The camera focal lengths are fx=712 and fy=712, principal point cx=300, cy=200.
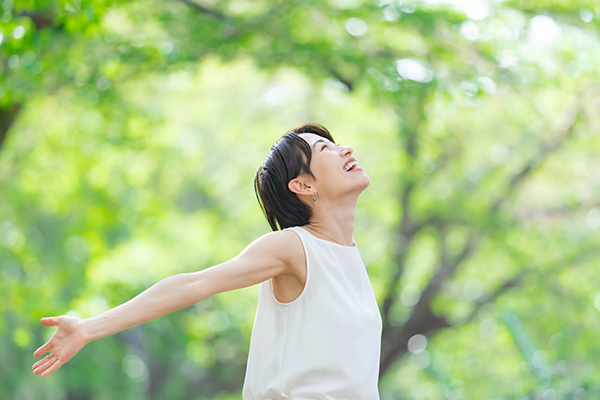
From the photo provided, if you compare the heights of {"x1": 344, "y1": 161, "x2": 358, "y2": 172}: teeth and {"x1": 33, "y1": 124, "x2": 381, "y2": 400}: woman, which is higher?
{"x1": 344, "y1": 161, "x2": 358, "y2": 172}: teeth

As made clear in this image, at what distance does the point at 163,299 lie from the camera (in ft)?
6.13

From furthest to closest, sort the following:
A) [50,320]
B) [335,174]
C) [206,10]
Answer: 1. [206,10]
2. [335,174]
3. [50,320]

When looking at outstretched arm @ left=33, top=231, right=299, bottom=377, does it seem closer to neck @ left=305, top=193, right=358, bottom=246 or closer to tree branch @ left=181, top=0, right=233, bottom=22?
neck @ left=305, top=193, right=358, bottom=246

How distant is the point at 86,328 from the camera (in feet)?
6.00

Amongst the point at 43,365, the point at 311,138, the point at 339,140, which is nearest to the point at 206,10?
the point at 339,140

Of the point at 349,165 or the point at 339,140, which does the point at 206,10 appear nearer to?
the point at 339,140

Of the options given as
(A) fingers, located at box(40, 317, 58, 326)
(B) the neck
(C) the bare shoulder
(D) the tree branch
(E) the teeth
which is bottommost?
(D) the tree branch

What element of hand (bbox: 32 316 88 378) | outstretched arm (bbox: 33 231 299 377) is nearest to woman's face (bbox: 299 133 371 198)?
outstretched arm (bbox: 33 231 299 377)

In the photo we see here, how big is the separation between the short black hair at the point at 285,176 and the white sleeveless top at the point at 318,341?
0.12 metres

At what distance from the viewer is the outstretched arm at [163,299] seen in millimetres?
1827

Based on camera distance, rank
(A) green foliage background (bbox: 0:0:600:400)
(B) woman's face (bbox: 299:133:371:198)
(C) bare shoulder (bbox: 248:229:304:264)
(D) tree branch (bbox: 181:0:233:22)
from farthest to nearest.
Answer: (D) tree branch (bbox: 181:0:233:22)
(A) green foliage background (bbox: 0:0:600:400)
(B) woman's face (bbox: 299:133:371:198)
(C) bare shoulder (bbox: 248:229:304:264)

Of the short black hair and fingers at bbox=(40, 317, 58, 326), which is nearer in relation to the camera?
fingers at bbox=(40, 317, 58, 326)

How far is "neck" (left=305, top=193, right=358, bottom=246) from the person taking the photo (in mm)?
2240

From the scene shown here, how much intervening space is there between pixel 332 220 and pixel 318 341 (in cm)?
40
